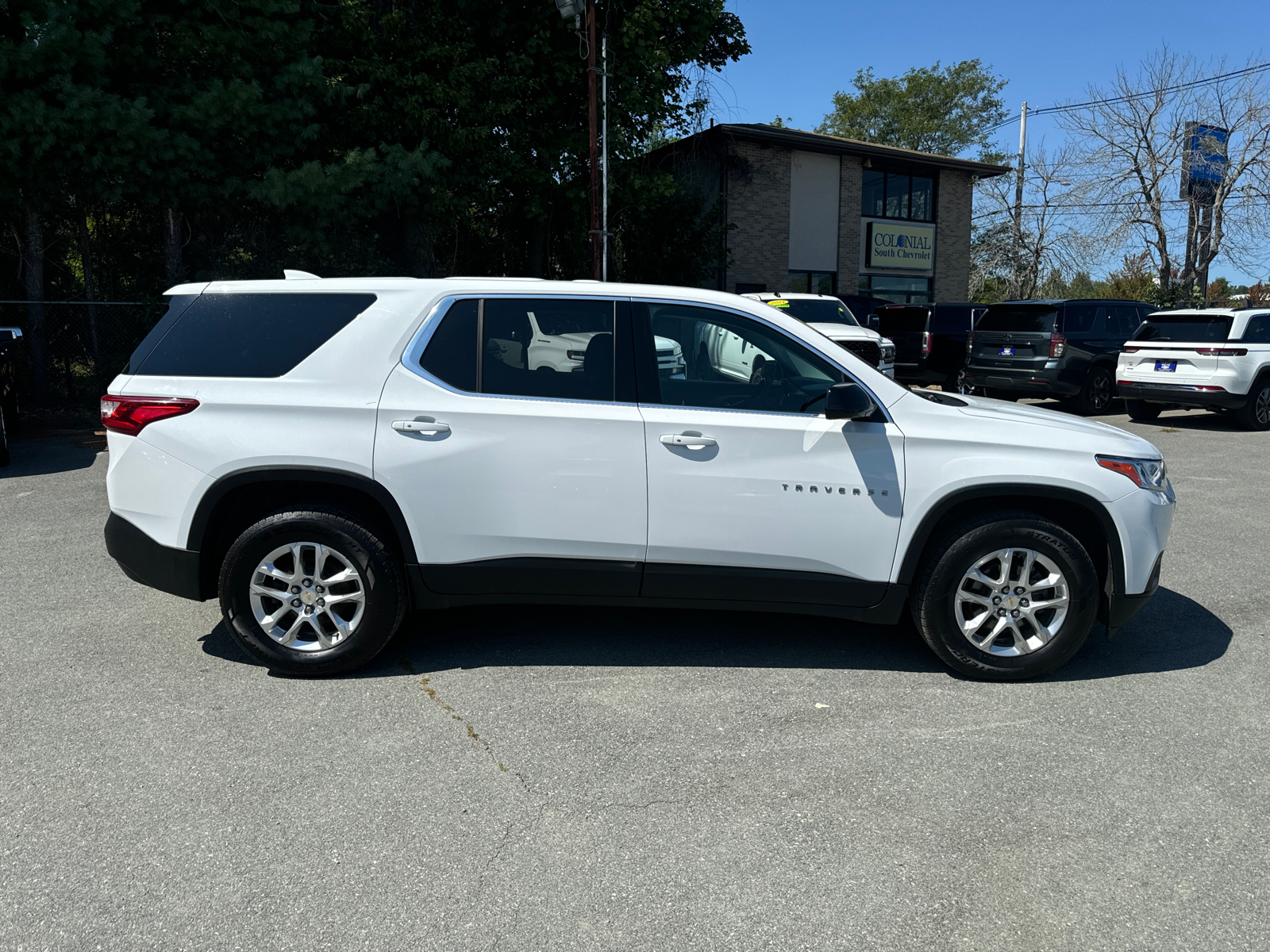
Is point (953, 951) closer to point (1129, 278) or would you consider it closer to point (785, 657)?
point (785, 657)

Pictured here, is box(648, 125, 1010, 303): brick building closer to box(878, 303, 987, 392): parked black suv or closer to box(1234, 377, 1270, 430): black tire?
box(878, 303, 987, 392): parked black suv

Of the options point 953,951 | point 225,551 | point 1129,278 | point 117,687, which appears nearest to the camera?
point 953,951

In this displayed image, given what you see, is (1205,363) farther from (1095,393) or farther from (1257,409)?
(1095,393)

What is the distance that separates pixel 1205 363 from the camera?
42.9 ft

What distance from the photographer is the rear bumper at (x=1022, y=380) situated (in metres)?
14.6

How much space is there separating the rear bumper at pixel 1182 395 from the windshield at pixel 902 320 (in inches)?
172

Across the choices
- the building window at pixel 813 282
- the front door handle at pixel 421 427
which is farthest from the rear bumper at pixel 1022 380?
the front door handle at pixel 421 427

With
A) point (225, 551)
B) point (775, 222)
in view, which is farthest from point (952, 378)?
point (225, 551)

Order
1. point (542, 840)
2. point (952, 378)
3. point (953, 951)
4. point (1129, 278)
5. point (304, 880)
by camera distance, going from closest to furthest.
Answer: point (953, 951) < point (304, 880) < point (542, 840) < point (952, 378) < point (1129, 278)

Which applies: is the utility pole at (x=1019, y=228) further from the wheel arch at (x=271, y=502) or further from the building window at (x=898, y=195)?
the wheel arch at (x=271, y=502)

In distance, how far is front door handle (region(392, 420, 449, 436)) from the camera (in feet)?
13.4

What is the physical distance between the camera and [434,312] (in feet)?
13.9

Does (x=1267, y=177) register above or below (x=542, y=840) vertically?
above

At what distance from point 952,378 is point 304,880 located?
54.5 ft
